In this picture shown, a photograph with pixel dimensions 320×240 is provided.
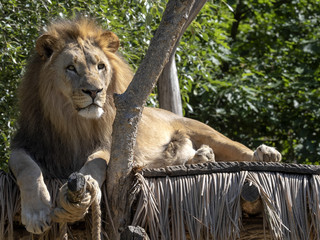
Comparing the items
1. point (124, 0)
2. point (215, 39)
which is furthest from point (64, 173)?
point (215, 39)

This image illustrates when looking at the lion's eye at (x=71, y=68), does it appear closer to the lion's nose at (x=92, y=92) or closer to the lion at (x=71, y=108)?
the lion at (x=71, y=108)

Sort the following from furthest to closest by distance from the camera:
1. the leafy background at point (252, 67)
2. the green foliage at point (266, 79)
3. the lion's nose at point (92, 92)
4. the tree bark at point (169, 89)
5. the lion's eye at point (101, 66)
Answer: the green foliage at point (266, 79) < the leafy background at point (252, 67) < the tree bark at point (169, 89) < the lion's eye at point (101, 66) < the lion's nose at point (92, 92)

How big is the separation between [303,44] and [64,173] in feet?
22.2

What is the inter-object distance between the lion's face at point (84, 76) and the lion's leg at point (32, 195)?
495mm

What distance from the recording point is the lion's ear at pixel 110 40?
4.51 m

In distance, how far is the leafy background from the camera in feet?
24.3

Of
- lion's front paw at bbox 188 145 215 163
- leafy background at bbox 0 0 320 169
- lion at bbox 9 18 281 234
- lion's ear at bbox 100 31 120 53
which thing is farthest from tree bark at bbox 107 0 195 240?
leafy background at bbox 0 0 320 169

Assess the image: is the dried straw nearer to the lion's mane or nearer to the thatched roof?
the thatched roof

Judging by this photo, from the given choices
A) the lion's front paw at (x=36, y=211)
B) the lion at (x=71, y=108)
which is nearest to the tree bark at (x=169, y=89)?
the lion at (x=71, y=108)

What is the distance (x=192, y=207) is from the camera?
3.64m

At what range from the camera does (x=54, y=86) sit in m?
4.25

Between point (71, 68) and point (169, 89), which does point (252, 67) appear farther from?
point (71, 68)

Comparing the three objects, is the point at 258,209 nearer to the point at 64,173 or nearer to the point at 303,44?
the point at 64,173

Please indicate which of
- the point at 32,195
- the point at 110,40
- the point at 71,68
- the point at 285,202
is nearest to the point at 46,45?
the point at 71,68
